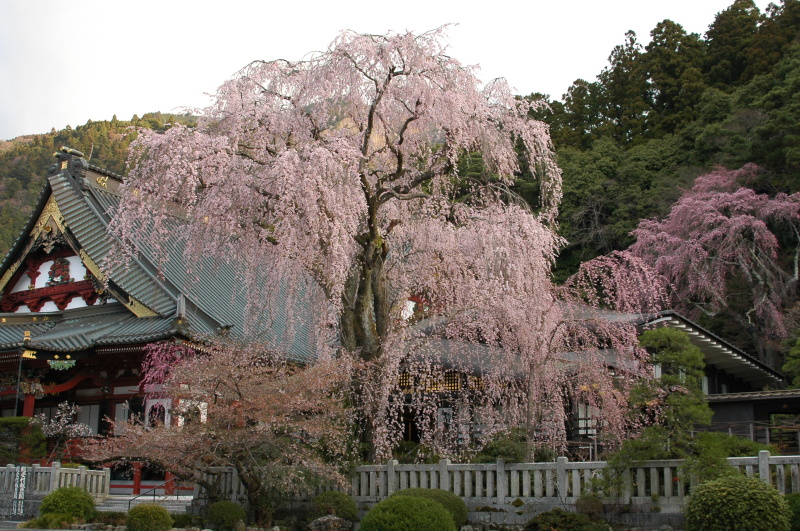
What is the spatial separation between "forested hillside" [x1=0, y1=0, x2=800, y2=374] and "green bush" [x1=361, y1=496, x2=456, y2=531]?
16.6 meters

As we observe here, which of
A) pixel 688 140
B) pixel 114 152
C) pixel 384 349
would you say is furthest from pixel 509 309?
pixel 114 152

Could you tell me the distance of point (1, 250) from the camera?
128ft

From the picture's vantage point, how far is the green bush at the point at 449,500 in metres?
10.8

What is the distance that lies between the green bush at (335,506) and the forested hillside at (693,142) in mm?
16017

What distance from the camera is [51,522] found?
39.7ft

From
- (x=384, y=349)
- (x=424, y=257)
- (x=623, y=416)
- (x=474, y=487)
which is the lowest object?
(x=474, y=487)

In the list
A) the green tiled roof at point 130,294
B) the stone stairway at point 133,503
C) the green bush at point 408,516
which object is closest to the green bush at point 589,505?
the green bush at point 408,516

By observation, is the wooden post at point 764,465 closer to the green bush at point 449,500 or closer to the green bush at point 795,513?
the green bush at point 795,513

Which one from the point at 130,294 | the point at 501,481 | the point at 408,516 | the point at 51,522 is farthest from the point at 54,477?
the point at 501,481

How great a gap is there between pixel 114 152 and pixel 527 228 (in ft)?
136

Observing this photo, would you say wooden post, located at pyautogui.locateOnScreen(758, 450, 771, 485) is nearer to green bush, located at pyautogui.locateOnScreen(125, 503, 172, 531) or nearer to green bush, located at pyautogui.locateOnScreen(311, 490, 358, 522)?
green bush, located at pyautogui.locateOnScreen(311, 490, 358, 522)

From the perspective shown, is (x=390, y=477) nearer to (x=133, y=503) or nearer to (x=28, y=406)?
(x=133, y=503)

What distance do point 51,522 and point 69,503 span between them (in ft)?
1.39

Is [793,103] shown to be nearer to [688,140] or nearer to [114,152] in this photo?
[688,140]
